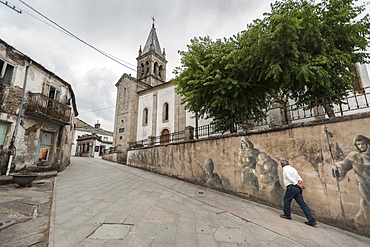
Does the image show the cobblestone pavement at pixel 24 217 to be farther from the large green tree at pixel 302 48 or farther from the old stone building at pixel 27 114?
the large green tree at pixel 302 48

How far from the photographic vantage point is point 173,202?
5.43 m

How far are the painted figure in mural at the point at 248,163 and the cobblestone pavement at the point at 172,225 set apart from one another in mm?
733

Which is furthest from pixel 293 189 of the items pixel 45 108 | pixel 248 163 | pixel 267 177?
pixel 45 108

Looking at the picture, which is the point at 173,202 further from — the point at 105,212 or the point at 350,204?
the point at 350,204

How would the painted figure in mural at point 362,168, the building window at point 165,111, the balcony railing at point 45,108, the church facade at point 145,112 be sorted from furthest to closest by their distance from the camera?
the building window at point 165,111 < the church facade at point 145,112 < the balcony railing at point 45,108 < the painted figure in mural at point 362,168

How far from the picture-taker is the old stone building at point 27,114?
7582mm

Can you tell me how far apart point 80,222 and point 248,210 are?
4.53m

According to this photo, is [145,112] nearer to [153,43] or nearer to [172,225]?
[153,43]

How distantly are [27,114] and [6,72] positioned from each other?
207 cm

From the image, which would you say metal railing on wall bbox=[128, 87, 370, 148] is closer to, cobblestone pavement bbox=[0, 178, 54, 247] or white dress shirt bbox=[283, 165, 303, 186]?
white dress shirt bbox=[283, 165, 303, 186]

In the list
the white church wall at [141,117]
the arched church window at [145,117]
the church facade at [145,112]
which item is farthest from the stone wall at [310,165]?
the arched church window at [145,117]

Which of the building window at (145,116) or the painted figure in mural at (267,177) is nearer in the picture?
the painted figure in mural at (267,177)

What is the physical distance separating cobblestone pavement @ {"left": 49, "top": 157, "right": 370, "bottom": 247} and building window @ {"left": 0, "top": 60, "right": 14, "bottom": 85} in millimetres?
6160

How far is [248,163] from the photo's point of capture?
21.0 ft
